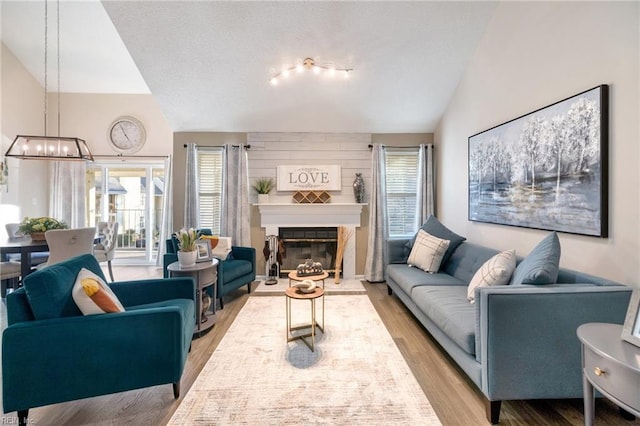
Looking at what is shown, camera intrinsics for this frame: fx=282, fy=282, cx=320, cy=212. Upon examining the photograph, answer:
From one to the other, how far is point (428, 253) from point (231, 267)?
7.95ft

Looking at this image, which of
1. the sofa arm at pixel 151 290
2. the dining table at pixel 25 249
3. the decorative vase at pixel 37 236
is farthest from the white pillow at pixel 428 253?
the decorative vase at pixel 37 236

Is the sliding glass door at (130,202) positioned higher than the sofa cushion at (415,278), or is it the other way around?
the sliding glass door at (130,202)

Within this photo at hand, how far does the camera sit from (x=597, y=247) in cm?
198

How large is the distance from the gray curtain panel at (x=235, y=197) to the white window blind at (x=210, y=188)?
0.21 meters

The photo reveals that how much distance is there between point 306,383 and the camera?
196 centimetres

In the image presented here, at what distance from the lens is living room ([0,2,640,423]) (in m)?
1.81

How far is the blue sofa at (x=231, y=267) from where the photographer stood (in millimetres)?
3320

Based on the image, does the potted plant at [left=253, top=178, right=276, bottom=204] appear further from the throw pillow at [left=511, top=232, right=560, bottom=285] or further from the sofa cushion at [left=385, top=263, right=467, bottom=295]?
the throw pillow at [left=511, top=232, right=560, bottom=285]

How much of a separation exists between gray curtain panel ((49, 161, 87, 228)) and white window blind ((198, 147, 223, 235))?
101 inches

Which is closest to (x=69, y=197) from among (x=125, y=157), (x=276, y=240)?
(x=125, y=157)

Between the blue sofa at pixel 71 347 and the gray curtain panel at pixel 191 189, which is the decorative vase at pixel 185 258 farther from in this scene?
the gray curtain panel at pixel 191 189

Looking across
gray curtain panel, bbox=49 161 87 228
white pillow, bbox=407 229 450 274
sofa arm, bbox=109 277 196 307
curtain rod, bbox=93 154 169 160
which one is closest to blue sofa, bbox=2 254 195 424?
sofa arm, bbox=109 277 196 307

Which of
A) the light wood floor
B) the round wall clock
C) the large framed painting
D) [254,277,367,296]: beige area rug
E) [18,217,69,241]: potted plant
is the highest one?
the round wall clock

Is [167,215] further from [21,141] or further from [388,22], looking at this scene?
[388,22]
